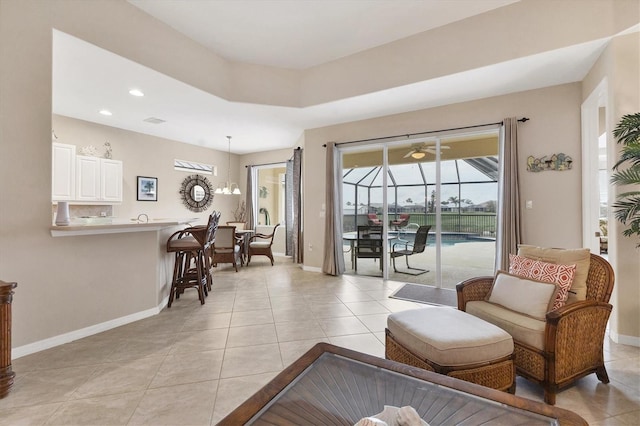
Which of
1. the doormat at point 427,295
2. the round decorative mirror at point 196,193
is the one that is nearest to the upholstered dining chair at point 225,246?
the round decorative mirror at point 196,193

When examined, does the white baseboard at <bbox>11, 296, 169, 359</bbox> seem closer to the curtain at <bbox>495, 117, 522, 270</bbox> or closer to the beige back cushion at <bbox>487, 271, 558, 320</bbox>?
the beige back cushion at <bbox>487, 271, 558, 320</bbox>

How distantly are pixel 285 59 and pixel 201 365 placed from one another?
392 cm

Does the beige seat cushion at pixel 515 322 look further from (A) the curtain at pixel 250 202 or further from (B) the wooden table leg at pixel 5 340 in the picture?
(A) the curtain at pixel 250 202

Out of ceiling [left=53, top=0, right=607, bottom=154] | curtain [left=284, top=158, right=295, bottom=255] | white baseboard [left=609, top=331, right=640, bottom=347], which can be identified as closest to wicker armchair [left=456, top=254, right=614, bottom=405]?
white baseboard [left=609, top=331, right=640, bottom=347]

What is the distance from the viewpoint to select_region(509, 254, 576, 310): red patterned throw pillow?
6.43ft

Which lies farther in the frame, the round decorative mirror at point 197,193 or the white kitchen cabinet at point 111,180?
the round decorative mirror at point 197,193

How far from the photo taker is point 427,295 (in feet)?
12.8

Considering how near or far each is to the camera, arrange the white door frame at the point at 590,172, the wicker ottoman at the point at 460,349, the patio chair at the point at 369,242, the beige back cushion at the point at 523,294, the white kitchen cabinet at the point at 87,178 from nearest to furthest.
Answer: the wicker ottoman at the point at 460,349 → the beige back cushion at the point at 523,294 → the white door frame at the point at 590,172 → the white kitchen cabinet at the point at 87,178 → the patio chair at the point at 369,242

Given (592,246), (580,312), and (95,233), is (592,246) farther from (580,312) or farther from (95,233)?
(95,233)

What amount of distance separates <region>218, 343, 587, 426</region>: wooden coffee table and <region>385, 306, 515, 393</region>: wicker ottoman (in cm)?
38

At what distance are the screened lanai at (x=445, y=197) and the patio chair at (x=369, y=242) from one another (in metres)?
0.17

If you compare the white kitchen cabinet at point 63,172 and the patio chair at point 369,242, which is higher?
the white kitchen cabinet at point 63,172

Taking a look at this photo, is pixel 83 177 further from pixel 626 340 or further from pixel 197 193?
pixel 626 340

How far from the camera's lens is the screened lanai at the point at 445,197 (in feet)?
13.7
